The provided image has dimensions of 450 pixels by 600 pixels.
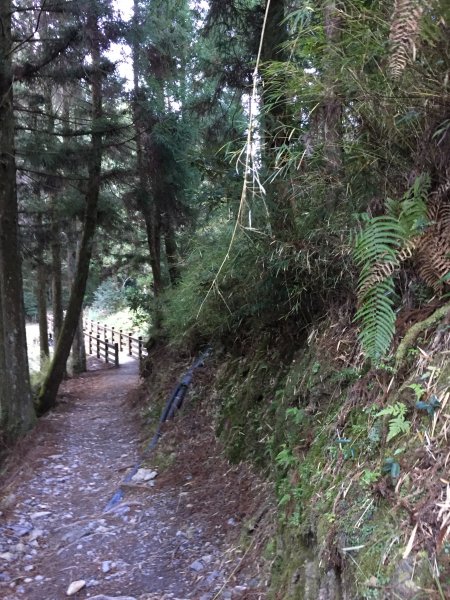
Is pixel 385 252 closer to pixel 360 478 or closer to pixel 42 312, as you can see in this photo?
pixel 360 478

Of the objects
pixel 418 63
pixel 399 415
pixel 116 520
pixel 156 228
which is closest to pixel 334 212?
pixel 418 63

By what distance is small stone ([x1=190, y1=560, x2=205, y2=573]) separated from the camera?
3.87 m

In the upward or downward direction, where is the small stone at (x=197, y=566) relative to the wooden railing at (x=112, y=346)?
upward

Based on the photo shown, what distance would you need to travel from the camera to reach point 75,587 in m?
3.79

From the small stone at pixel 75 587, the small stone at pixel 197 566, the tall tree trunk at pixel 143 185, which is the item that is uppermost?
the tall tree trunk at pixel 143 185

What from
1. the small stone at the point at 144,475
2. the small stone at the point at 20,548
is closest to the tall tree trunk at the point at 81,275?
the small stone at the point at 144,475

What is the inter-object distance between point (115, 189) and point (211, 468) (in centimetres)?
997

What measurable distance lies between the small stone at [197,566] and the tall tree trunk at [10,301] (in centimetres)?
538

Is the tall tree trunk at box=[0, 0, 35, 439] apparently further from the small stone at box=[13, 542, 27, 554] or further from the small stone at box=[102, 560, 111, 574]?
the small stone at box=[102, 560, 111, 574]

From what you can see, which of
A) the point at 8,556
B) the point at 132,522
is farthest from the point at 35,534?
the point at 132,522

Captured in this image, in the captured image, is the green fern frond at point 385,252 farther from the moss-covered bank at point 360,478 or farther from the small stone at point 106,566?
the small stone at point 106,566

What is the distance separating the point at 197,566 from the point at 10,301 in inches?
241

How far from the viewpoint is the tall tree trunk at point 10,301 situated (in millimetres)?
8328

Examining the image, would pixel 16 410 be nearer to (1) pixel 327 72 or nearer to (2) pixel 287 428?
(2) pixel 287 428
